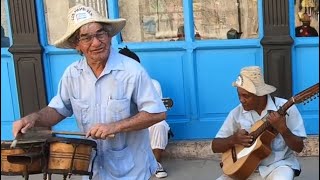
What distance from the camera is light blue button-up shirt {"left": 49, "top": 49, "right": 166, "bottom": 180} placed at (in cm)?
292

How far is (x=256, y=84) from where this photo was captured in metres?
3.68

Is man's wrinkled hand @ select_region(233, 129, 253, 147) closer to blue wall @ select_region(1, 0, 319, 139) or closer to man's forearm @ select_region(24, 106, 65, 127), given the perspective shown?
man's forearm @ select_region(24, 106, 65, 127)

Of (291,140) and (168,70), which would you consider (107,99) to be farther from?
(168,70)

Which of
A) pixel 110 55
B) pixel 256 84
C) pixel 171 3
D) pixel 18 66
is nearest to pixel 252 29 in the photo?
pixel 171 3

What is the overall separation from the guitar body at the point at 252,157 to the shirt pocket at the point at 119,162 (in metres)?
0.96

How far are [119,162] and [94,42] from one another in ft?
2.07

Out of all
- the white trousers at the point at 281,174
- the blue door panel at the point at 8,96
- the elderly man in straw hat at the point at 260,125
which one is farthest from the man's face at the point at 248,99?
the blue door panel at the point at 8,96

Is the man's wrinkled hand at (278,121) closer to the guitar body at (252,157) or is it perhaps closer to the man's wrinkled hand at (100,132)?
the guitar body at (252,157)

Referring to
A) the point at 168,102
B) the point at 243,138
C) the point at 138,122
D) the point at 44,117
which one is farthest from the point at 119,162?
the point at 168,102

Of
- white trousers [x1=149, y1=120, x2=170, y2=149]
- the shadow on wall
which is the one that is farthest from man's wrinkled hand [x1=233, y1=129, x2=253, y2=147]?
the shadow on wall

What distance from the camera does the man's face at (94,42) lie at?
287cm

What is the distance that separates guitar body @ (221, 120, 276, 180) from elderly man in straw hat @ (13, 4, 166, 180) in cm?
84

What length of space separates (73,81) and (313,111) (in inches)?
114

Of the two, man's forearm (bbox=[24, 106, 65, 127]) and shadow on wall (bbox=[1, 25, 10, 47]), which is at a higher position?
shadow on wall (bbox=[1, 25, 10, 47])
